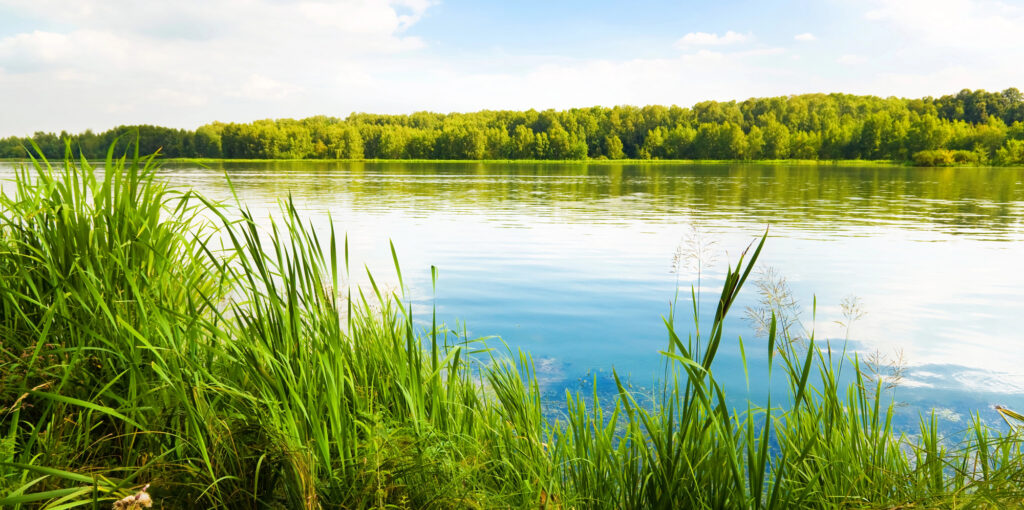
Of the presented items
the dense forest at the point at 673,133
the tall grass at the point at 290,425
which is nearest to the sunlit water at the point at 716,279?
the tall grass at the point at 290,425

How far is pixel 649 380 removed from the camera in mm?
7039

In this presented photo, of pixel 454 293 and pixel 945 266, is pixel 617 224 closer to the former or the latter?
pixel 945 266

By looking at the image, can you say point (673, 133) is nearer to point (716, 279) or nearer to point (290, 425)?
point (716, 279)

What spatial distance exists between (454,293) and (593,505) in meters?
8.69

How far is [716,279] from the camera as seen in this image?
41.1ft

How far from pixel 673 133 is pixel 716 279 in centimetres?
13994

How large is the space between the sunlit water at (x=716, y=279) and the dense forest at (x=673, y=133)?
95.1 metres

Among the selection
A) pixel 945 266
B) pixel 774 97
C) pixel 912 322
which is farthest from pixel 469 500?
pixel 774 97

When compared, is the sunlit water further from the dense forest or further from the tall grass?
the dense forest

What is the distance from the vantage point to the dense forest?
113 metres

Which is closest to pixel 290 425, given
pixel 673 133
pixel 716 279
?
pixel 716 279

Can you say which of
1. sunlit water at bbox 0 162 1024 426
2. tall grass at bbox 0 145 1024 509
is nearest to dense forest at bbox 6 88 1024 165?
sunlit water at bbox 0 162 1024 426

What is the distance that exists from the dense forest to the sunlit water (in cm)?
9512

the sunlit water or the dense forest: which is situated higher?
the dense forest
